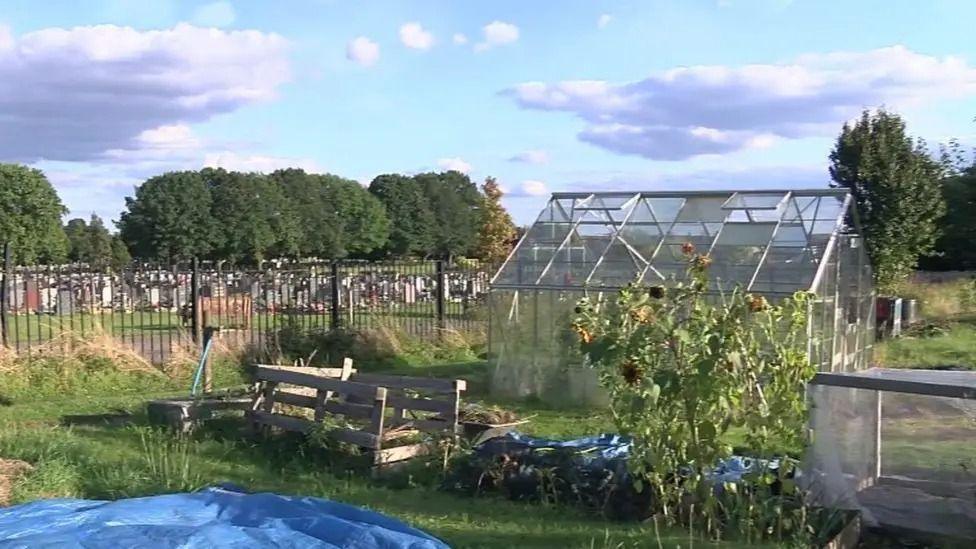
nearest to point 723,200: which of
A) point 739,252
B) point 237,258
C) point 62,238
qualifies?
point 739,252

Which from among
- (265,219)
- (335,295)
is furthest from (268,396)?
(265,219)

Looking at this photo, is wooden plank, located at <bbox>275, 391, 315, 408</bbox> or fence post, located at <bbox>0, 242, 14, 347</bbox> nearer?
wooden plank, located at <bbox>275, 391, 315, 408</bbox>

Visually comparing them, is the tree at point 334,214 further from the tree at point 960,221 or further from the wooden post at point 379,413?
the wooden post at point 379,413

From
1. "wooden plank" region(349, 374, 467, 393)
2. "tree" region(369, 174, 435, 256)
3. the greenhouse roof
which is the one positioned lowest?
"wooden plank" region(349, 374, 467, 393)

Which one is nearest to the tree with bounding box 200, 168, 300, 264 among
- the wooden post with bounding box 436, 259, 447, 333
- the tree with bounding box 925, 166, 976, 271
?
the tree with bounding box 925, 166, 976, 271

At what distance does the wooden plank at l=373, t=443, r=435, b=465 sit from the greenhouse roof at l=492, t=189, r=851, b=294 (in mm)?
4387

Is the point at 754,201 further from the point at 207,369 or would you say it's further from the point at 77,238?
the point at 77,238

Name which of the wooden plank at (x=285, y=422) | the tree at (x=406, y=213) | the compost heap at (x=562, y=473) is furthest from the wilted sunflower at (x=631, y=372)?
the tree at (x=406, y=213)

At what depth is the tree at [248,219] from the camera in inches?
2280

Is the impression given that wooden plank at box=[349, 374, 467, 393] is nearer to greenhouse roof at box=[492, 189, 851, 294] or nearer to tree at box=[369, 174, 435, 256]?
greenhouse roof at box=[492, 189, 851, 294]

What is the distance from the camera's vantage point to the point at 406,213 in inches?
2968

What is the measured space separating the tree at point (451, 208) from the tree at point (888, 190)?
48061 millimetres

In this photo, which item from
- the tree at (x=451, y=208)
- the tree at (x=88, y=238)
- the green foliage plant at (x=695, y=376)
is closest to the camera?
the green foliage plant at (x=695, y=376)

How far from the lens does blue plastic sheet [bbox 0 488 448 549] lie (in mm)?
5188
